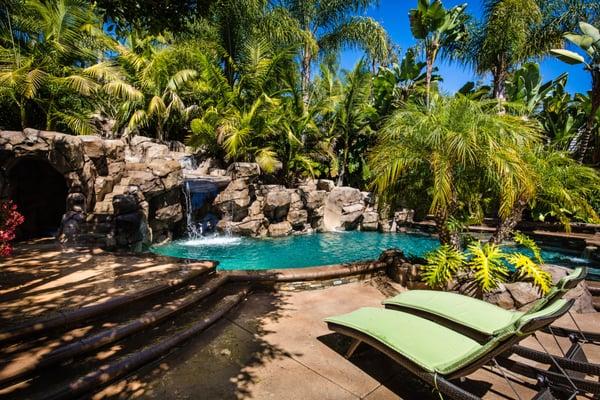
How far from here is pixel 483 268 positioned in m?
4.63

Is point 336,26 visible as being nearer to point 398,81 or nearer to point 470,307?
point 398,81

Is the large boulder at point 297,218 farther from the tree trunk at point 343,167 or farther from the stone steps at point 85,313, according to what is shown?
the stone steps at point 85,313

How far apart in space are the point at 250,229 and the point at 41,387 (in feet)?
35.5

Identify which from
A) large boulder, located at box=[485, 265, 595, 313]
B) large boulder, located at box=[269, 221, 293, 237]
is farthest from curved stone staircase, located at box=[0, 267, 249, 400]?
large boulder, located at box=[269, 221, 293, 237]

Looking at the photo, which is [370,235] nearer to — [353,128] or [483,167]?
[353,128]

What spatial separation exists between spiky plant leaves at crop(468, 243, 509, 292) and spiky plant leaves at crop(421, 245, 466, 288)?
223mm

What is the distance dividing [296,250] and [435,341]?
28.5 ft

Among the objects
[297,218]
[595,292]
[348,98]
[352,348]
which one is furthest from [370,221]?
[352,348]

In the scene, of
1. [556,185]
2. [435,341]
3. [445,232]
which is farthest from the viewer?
[445,232]

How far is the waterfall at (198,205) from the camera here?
12664 millimetres

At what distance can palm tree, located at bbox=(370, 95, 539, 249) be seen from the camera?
4668mm

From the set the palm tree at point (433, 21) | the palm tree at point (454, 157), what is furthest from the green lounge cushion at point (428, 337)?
the palm tree at point (433, 21)

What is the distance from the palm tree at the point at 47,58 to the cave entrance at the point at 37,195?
1.74m

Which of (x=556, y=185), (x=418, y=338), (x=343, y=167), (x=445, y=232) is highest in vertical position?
(x=343, y=167)
